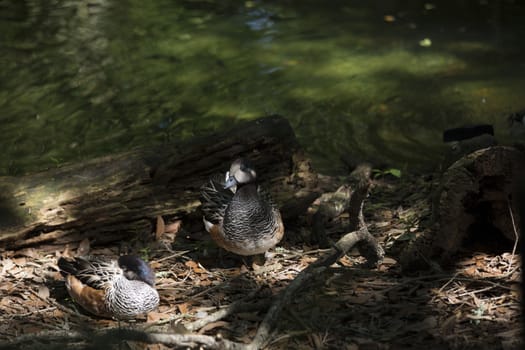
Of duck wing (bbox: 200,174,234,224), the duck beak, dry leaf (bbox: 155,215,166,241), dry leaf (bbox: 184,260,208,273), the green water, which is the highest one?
the duck beak

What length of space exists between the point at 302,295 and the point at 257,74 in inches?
256

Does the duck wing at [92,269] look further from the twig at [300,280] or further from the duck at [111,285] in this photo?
the twig at [300,280]

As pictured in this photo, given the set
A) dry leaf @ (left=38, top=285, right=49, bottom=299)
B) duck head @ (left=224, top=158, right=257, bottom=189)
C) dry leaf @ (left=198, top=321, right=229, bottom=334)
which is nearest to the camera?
dry leaf @ (left=198, top=321, right=229, bottom=334)

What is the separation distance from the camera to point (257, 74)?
36.4 ft

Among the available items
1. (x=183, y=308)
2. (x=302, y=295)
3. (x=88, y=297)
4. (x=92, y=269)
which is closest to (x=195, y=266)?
(x=183, y=308)

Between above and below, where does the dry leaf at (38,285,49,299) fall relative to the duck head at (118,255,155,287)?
below

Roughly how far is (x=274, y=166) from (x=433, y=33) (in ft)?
23.7

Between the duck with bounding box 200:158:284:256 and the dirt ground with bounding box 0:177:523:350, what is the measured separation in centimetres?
24

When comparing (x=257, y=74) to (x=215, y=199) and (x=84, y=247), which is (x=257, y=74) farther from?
(x=84, y=247)

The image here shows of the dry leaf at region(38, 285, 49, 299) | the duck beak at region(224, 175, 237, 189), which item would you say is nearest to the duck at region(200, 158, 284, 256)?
the duck beak at region(224, 175, 237, 189)

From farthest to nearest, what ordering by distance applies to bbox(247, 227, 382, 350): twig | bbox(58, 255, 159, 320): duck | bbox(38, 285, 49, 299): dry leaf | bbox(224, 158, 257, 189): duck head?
bbox(224, 158, 257, 189): duck head, bbox(38, 285, 49, 299): dry leaf, bbox(58, 255, 159, 320): duck, bbox(247, 227, 382, 350): twig

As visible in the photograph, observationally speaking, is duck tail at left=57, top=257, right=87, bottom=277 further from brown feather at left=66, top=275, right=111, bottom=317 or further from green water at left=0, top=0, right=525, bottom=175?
green water at left=0, top=0, right=525, bottom=175

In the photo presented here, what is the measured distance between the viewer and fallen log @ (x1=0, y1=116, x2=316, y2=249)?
5895 millimetres

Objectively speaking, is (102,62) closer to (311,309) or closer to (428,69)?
(428,69)
